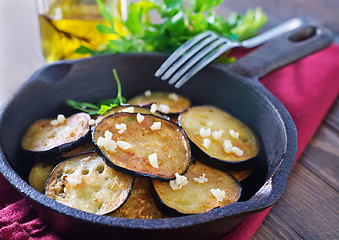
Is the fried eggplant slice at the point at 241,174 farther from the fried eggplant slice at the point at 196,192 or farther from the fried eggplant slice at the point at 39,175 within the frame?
the fried eggplant slice at the point at 39,175

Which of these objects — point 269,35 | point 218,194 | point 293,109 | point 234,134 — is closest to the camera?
point 218,194

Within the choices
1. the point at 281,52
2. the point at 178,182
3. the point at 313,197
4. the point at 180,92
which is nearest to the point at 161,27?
the point at 180,92

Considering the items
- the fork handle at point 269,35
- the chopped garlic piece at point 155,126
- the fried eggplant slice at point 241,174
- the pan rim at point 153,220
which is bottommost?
the fried eggplant slice at point 241,174

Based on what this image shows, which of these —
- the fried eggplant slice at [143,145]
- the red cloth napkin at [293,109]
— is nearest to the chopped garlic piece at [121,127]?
the fried eggplant slice at [143,145]

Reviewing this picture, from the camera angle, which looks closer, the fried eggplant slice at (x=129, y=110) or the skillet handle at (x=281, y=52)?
the fried eggplant slice at (x=129, y=110)

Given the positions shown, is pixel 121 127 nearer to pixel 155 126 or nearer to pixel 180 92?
pixel 155 126

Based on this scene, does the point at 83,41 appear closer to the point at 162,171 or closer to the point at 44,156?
the point at 44,156

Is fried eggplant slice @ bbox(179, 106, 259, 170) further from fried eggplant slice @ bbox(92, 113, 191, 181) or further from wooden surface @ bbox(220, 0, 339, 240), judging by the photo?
wooden surface @ bbox(220, 0, 339, 240)

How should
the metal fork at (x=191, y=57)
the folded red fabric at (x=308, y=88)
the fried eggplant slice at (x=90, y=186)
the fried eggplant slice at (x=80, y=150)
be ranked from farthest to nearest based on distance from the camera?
the folded red fabric at (x=308, y=88)
the metal fork at (x=191, y=57)
the fried eggplant slice at (x=80, y=150)
the fried eggplant slice at (x=90, y=186)
